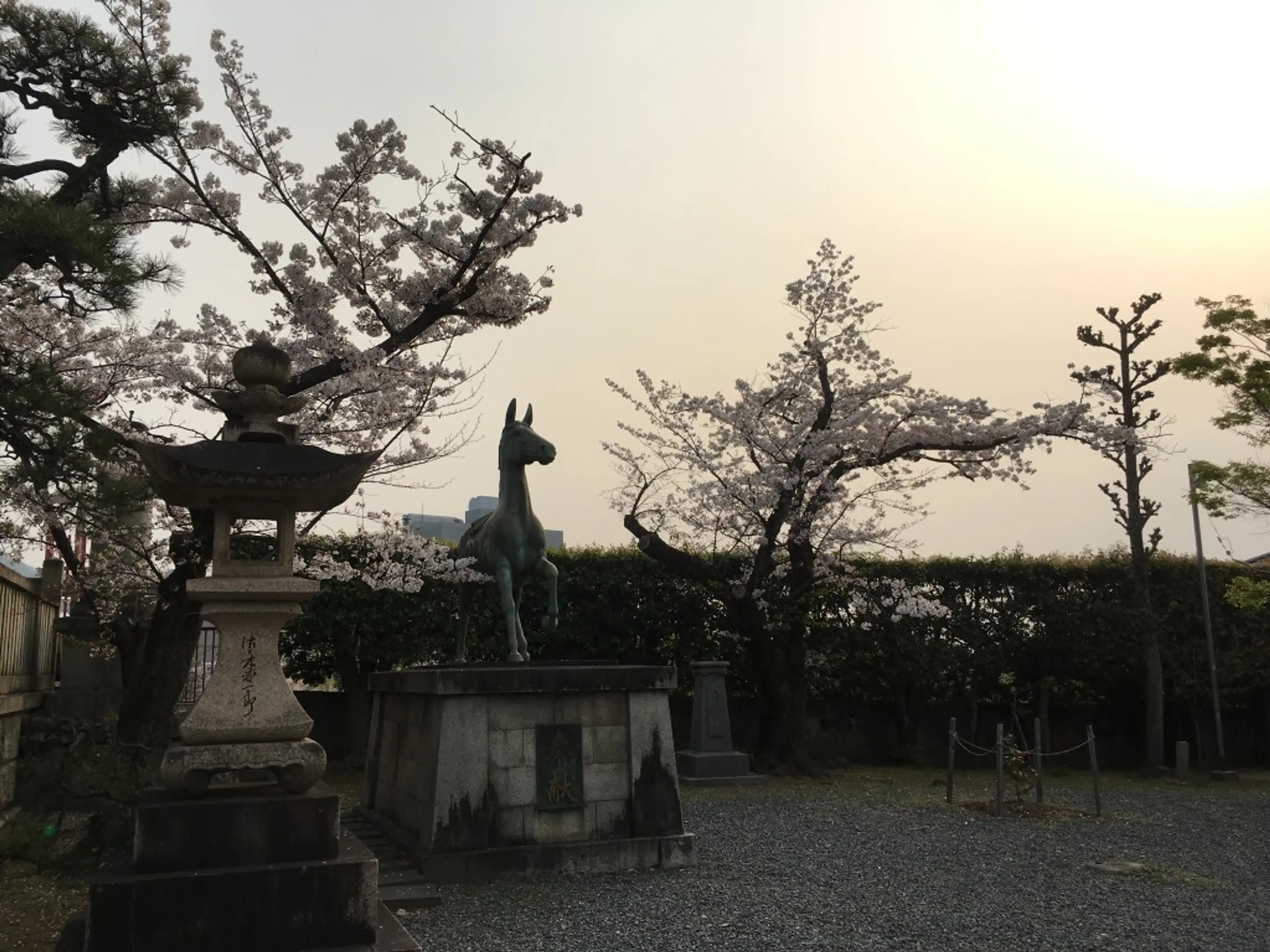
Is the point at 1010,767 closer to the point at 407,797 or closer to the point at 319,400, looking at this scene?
the point at 407,797

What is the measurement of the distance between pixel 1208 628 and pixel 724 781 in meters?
8.76

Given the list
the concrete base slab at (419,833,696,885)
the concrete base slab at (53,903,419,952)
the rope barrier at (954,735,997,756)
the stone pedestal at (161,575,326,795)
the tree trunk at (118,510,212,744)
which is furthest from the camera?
the rope barrier at (954,735,997,756)

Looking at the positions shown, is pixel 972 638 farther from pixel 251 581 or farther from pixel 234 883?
pixel 234 883

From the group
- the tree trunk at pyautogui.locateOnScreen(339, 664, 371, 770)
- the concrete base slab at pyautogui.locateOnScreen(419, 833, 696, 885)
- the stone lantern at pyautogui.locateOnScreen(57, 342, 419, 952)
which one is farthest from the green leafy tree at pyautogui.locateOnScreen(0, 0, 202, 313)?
the tree trunk at pyautogui.locateOnScreen(339, 664, 371, 770)

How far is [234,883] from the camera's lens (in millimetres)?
4496

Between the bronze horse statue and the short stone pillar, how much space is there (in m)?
5.52

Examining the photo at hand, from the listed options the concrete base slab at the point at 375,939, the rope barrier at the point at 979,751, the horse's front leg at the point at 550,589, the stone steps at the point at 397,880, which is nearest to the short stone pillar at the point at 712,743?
the rope barrier at the point at 979,751

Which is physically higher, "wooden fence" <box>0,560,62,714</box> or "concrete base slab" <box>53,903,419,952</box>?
"wooden fence" <box>0,560,62,714</box>

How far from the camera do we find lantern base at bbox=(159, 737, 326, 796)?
479 cm

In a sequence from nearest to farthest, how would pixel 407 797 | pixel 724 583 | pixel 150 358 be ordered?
pixel 407 797
pixel 150 358
pixel 724 583

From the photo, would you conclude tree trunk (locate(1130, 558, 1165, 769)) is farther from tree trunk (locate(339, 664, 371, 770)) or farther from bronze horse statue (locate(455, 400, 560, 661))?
tree trunk (locate(339, 664, 371, 770))

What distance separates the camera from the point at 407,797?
26.7 ft

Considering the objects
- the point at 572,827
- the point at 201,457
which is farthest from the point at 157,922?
the point at 572,827

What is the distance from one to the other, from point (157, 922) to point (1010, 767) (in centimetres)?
957
